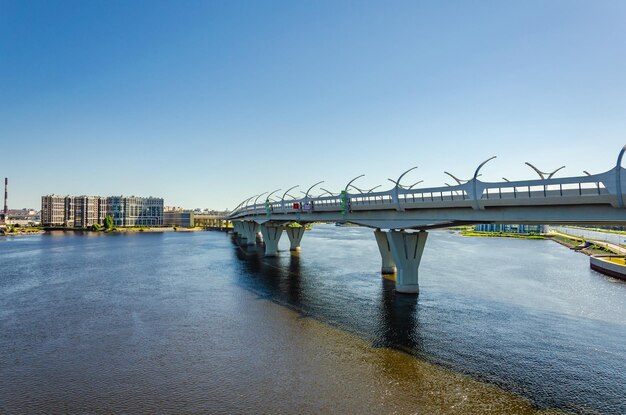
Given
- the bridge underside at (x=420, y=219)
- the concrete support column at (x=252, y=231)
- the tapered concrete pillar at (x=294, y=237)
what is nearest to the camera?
the bridge underside at (x=420, y=219)

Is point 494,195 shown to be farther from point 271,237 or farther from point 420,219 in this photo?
point 271,237

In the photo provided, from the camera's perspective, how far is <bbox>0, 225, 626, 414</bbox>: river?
18.0 metres

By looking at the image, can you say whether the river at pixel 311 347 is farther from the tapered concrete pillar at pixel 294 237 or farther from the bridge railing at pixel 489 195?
the tapered concrete pillar at pixel 294 237

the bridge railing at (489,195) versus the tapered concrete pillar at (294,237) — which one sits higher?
the bridge railing at (489,195)

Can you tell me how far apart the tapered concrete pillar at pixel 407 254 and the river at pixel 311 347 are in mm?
2094

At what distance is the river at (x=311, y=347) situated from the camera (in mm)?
18000

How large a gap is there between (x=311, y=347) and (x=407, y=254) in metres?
18.1

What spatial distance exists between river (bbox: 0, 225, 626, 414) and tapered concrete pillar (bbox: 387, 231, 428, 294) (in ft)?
6.87

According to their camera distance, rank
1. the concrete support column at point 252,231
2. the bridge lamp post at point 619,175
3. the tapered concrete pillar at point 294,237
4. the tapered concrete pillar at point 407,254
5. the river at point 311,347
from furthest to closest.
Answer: the concrete support column at point 252,231
the tapered concrete pillar at point 294,237
the tapered concrete pillar at point 407,254
the bridge lamp post at point 619,175
the river at point 311,347

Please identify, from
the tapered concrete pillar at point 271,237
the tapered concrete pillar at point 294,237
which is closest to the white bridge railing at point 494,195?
the tapered concrete pillar at point 271,237

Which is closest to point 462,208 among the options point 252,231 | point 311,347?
→ point 311,347

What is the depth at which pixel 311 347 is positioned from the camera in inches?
984

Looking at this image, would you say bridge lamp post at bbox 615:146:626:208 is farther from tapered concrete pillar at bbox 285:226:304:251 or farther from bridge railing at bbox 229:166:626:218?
tapered concrete pillar at bbox 285:226:304:251

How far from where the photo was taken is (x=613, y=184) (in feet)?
67.9
